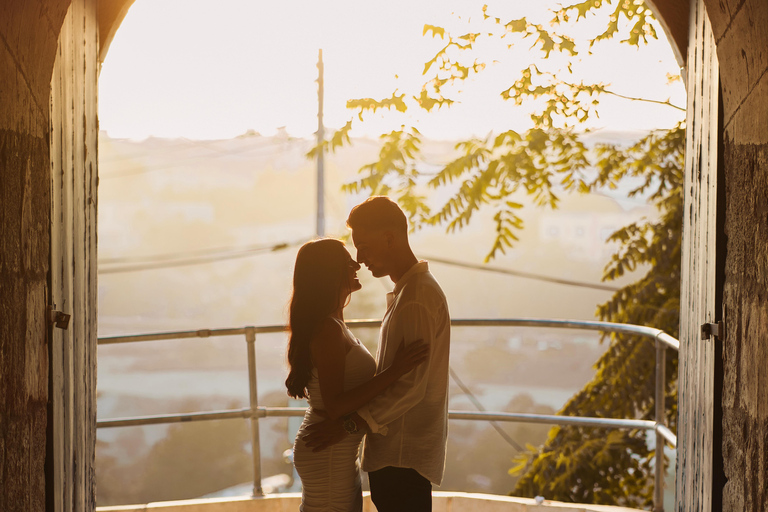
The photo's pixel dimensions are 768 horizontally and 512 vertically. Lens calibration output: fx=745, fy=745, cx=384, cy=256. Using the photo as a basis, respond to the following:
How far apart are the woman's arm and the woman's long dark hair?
3 cm

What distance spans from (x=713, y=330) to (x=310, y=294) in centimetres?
119

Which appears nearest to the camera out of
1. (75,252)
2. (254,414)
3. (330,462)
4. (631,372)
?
(330,462)

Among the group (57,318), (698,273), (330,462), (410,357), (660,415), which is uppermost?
(698,273)

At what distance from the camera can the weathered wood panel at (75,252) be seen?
221 cm

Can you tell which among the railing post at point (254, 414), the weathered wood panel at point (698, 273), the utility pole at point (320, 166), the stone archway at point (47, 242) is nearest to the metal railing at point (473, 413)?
the railing post at point (254, 414)

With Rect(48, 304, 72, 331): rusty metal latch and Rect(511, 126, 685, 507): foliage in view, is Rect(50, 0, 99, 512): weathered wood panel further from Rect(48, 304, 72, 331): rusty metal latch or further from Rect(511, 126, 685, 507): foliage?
Rect(511, 126, 685, 507): foliage

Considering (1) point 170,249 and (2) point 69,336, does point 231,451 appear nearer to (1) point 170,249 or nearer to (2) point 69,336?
(1) point 170,249

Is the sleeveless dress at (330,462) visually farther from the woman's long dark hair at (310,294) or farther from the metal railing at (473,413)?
the metal railing at (473,413)

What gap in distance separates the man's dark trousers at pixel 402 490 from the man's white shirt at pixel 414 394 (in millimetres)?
31

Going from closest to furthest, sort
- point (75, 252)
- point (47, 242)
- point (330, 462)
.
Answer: point (47, 242)
point (330, 462)
point (75, 252)

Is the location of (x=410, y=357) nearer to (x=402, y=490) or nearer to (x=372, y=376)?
(x=372, y=376)

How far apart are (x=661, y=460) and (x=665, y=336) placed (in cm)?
64

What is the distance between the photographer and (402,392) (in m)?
2.17

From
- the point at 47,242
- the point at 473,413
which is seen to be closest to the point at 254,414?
the point at 473,413
